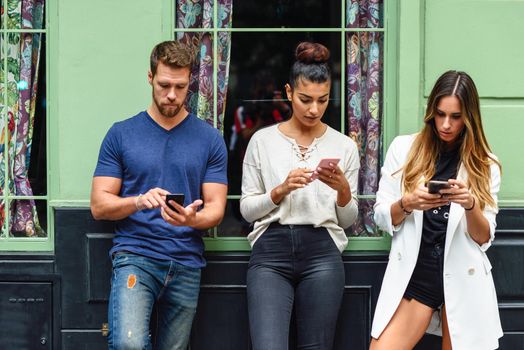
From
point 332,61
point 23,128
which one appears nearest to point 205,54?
point 332,61

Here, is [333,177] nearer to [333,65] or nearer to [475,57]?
[333,65]

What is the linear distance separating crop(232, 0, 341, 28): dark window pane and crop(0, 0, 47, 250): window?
Result: 1243mm

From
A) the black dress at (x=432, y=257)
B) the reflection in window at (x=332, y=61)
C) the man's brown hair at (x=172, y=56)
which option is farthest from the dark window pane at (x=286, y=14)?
the black dress at (x=432, y=257)

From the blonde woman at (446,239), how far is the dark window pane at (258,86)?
1043 mm

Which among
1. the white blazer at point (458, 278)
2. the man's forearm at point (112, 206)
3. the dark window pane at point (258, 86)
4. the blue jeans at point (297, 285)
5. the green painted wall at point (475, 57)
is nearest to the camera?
the white blazer at point (458, 278)

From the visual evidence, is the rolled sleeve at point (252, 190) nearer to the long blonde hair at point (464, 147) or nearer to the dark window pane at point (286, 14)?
the long blonde hair at point (464, 147)

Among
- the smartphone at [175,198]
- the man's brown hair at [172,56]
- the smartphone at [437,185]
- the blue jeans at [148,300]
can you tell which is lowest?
the blue jeans at [148,300]

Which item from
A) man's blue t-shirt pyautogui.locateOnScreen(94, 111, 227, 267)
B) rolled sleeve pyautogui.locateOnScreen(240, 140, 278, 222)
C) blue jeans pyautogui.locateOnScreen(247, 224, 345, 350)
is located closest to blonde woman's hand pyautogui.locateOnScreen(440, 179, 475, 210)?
blue jeans pyautogui.locateOnScreen(247, 224, 345, 350)

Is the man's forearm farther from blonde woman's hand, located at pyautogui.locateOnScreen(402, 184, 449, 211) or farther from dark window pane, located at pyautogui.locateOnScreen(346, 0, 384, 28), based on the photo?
dark window pane, located at pyautogui.locateOnScreen(346, 0, 384, 28)

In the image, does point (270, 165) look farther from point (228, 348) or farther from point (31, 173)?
point (31, 173)

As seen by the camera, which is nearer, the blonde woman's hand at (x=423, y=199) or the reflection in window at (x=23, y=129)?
the blonde woman's hand at (x=423, y=199)

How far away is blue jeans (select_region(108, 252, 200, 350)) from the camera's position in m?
4.55

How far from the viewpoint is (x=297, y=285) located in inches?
193

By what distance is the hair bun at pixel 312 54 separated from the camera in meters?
4.82
